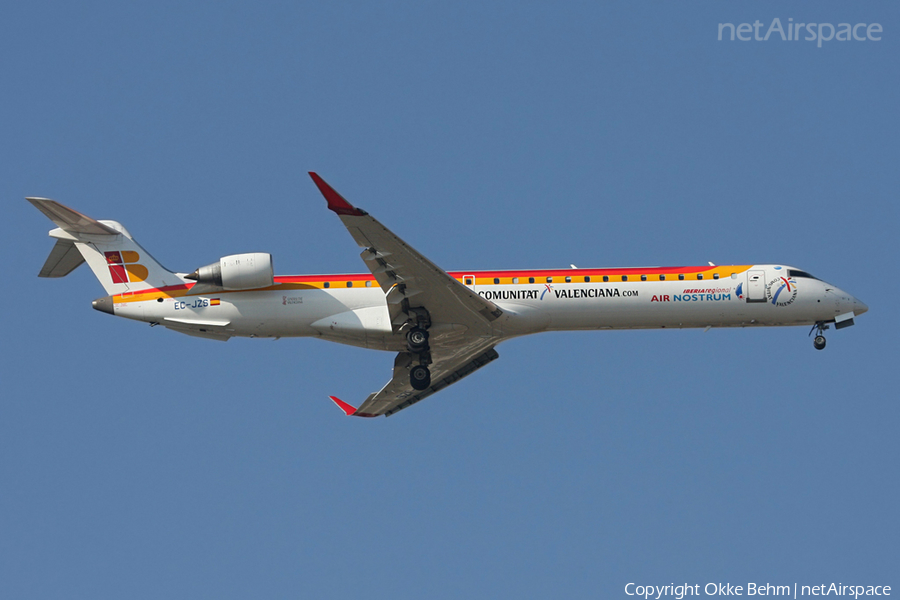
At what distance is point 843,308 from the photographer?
3117 cm

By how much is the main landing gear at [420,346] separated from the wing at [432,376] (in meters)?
1.10

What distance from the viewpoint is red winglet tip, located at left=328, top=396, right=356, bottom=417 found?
3541 centimetres

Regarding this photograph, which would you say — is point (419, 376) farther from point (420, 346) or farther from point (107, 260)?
point (107, 260)

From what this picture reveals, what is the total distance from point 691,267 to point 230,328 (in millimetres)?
14503

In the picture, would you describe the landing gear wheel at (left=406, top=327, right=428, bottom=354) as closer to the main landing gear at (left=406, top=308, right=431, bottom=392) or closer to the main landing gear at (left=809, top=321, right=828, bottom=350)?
the main landing gear at (left=406, top=308, right=431, bottom=392)

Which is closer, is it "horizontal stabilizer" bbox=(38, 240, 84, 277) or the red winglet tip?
"horizontal stabilizer" bbox=(38, 240, 84, 277)

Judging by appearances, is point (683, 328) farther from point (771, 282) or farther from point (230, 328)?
point (230, 328)

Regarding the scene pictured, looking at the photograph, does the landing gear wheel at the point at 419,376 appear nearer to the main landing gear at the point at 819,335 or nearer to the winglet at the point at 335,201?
the winglet at the point at 335,201

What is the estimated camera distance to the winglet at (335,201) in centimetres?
2436

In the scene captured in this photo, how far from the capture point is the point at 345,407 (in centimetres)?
3553

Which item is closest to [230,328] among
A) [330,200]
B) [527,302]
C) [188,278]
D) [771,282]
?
[188,278]

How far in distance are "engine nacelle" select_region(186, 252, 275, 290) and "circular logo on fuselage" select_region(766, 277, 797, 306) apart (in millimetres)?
15647

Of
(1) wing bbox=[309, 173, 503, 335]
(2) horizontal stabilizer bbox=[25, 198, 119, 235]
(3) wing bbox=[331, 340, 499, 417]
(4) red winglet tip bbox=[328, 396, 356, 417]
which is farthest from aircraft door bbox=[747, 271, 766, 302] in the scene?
(2) horizontal stabilizer bbox=[25, 198, 119, 235]

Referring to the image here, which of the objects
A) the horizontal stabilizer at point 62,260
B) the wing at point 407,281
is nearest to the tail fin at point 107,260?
the horizontal stabilizer at point 62,260
